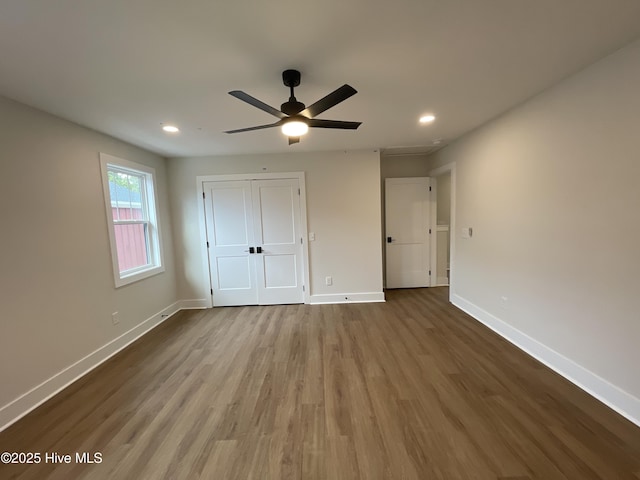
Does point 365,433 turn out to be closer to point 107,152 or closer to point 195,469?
point 195,469

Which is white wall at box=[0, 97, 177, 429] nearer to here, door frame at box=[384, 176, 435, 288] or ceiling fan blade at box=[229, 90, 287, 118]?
ceiling fan blade at box=[229, 90, 287, 118]

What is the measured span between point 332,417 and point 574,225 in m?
2.42

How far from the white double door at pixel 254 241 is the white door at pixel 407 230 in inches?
69.4

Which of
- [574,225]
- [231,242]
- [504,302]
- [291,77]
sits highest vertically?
[291,77]

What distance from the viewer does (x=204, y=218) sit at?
4.28m

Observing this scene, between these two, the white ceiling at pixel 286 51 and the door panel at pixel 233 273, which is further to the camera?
the door panel at pixel 233 273

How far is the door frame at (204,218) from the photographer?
4211 mm

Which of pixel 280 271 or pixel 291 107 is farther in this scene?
pixel 280 271

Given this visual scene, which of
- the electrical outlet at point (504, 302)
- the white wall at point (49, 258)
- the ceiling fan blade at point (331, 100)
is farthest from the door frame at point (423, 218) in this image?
the white wall at point (49, 258)

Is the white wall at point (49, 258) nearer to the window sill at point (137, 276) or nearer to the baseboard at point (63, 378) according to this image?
the baseboard at point (63, 378)

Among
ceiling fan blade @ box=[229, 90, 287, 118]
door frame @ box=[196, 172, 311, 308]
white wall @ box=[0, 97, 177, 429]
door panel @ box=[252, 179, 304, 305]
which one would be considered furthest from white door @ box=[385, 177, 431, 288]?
white wall @ box=[0, 97, 177, 429]

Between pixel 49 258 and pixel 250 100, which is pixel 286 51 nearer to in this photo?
pixel 250 100

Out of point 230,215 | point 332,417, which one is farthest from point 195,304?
point 332,417

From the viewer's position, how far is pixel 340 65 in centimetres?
181
